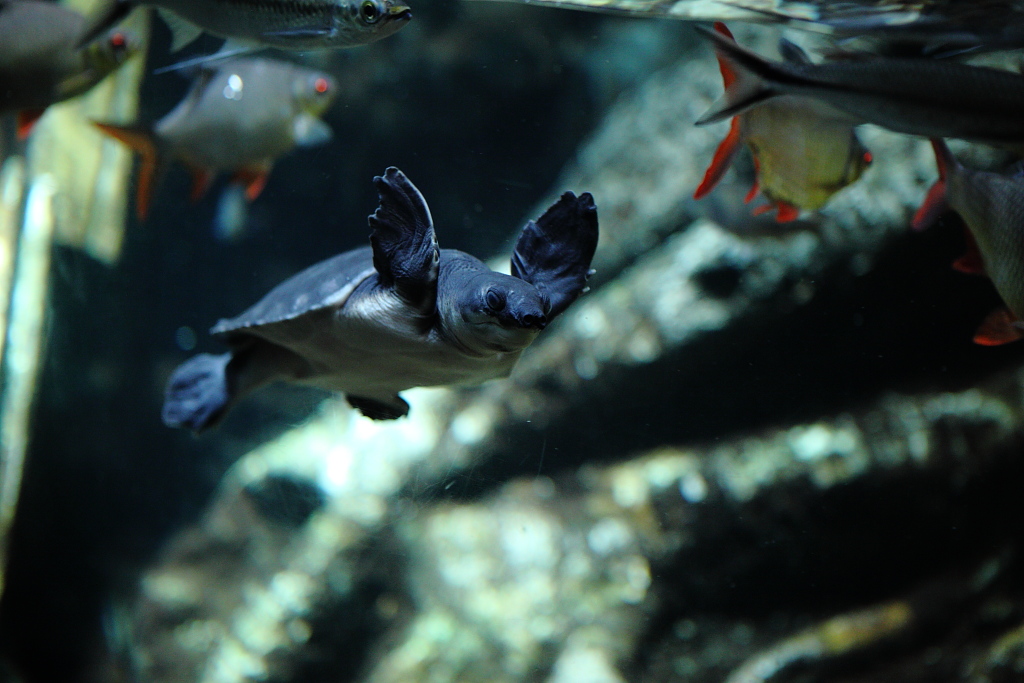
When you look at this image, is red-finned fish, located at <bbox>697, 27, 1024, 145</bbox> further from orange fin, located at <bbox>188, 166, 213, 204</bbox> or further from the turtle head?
orange fin, located at <bbox>188, 166, 213, 204</bbox>

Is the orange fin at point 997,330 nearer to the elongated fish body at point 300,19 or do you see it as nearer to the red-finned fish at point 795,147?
the red-finned fish at point 795,147

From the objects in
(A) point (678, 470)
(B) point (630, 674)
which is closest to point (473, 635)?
(B) point (630, 674)

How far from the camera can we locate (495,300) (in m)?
1.30

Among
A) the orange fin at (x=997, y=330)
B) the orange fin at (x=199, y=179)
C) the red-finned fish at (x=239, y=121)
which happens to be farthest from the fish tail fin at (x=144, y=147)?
the orange fin at (x=997, y=330)

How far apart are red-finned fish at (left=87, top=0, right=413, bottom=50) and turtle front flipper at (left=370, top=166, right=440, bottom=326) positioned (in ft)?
1.50

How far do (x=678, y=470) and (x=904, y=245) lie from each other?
62.8 inches

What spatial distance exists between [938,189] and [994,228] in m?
0.46

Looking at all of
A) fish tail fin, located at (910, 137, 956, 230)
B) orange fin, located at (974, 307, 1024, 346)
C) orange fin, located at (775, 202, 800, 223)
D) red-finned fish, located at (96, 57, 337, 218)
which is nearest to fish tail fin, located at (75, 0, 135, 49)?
red-finned fish, located at (96, 57, 337, 218)

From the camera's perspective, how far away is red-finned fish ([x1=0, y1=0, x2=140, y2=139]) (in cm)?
182

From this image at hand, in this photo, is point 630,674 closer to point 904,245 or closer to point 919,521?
point 919,521

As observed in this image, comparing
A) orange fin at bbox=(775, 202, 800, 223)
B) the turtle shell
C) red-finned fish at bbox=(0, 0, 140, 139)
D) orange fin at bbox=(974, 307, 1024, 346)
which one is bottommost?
orange fin at bbox=(974, 307, 1024, 346)

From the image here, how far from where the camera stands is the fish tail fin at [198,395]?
88.4 inches

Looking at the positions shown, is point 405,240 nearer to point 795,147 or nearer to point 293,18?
point 293,18

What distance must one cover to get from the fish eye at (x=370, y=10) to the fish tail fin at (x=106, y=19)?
722mm
